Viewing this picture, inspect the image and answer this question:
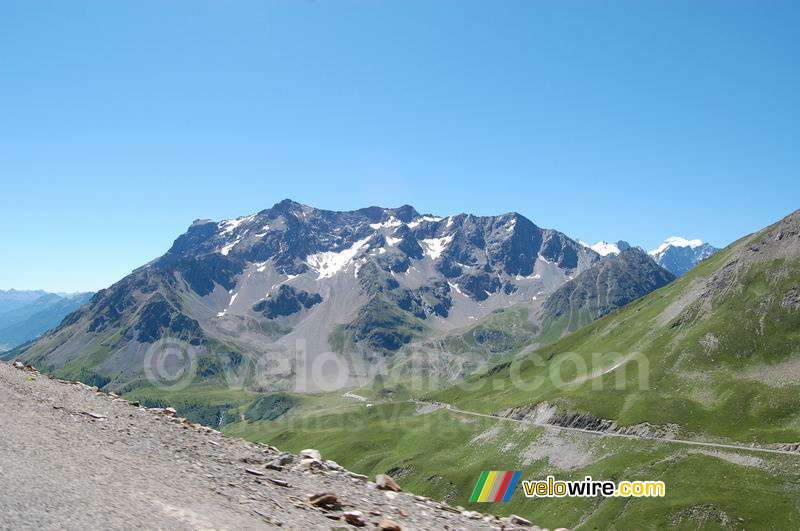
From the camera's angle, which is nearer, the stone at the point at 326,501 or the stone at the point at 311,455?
the stone at the point at 326,501

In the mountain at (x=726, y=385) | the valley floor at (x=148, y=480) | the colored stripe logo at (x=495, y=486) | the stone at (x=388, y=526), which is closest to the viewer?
the valley floor at (x=148, y=480)

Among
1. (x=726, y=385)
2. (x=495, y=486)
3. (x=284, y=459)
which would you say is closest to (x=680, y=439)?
(x=726, y=385)

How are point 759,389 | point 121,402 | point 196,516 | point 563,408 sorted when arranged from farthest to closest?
point 563,408 → point 759,389 → point 121,402 → point 196,516

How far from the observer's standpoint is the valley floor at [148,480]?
1356cm

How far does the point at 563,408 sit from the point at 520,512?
56204 millimetres

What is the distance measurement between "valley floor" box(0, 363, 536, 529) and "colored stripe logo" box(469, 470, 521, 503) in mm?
142755

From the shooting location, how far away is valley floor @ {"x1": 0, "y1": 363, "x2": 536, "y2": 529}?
13.6 metres

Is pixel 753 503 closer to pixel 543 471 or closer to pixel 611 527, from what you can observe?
pixel 611 527

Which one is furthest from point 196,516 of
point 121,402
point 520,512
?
point 520,512

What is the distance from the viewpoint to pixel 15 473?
14.9 meters

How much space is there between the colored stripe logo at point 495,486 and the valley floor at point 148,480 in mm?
142755

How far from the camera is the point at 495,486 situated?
177 metres

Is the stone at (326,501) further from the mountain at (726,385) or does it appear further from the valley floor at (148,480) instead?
the mountain at (726,385)

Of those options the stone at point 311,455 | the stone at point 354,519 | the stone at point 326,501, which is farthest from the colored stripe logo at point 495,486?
the stone at point 354,519
